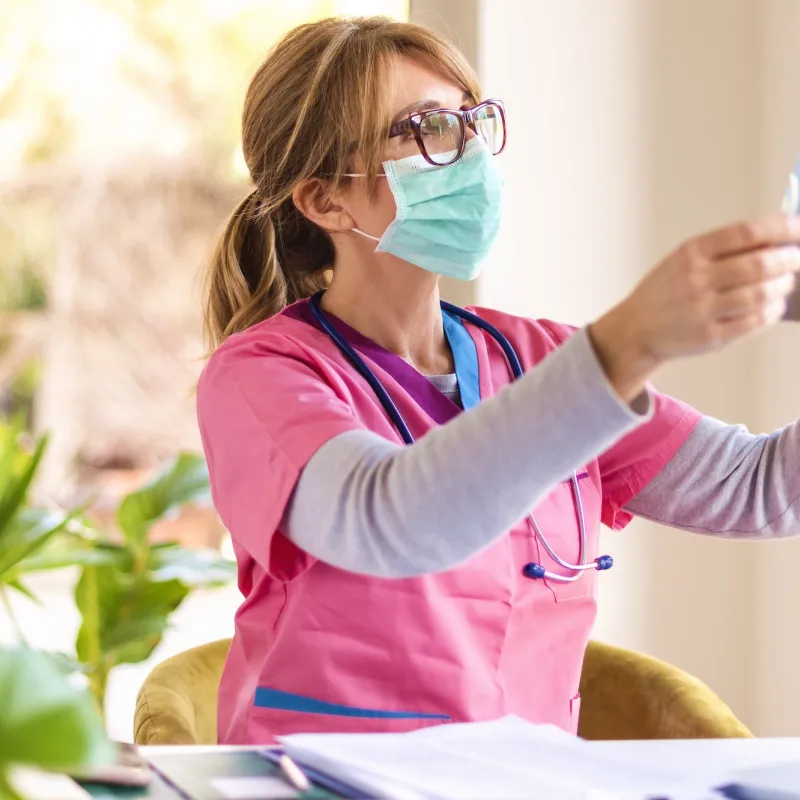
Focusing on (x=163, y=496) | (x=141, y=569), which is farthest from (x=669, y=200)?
(x=141, y=569)

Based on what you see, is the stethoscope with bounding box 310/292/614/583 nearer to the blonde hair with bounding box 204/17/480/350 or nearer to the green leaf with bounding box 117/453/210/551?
the blonde hair with bounding box 204/17/480/350

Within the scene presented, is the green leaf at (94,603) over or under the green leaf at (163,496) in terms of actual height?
under

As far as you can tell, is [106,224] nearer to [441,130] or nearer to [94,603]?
[94,603]

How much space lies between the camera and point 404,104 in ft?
4.15

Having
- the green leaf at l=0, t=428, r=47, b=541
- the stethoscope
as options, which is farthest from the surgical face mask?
the green leaf at l=0, t=428, r=47, b=541

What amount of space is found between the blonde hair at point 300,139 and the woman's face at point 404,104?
0.04 feet

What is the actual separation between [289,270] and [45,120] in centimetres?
263

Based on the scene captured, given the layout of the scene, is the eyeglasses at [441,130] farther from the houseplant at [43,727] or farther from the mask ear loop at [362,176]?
the houseplant at [43,727]

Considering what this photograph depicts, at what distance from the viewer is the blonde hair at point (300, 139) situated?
128cm

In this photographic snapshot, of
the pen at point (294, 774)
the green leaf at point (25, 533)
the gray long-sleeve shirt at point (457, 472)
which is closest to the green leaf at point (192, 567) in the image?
the green leaf at point (25, 533)

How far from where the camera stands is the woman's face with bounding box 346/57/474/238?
1265 millimetres

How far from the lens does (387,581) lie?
1.13 meters

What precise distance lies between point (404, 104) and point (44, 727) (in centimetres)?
94

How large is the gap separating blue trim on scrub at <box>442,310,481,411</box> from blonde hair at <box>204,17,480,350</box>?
20 centimetres
